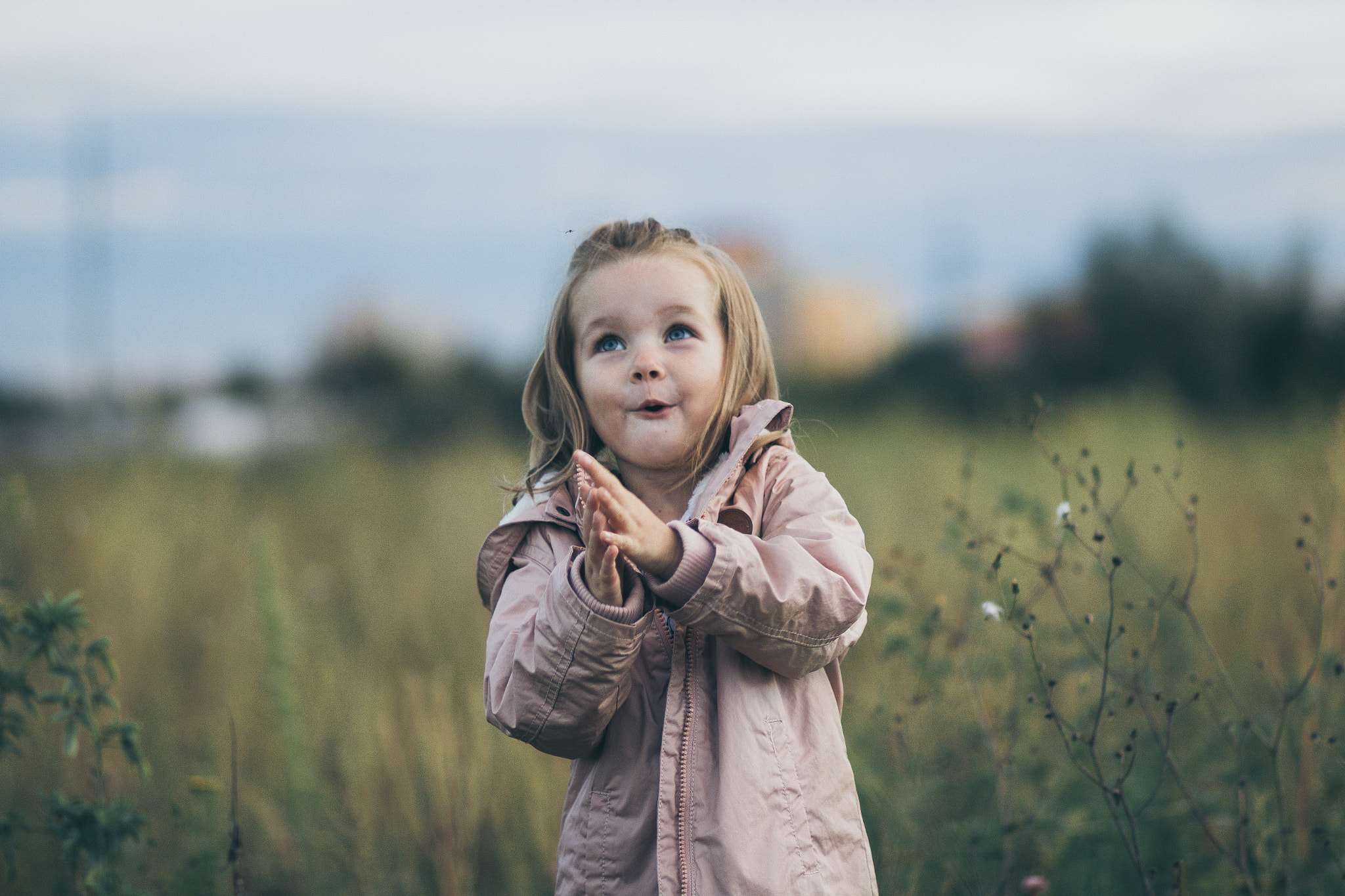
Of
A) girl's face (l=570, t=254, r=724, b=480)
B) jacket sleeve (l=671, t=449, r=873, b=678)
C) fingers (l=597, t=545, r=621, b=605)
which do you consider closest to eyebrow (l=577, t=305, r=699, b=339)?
girl's face (l=570, t=254, r=724, b=480)

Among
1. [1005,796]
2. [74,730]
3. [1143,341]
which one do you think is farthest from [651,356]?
[1143,341]

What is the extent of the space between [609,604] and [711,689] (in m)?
0.28

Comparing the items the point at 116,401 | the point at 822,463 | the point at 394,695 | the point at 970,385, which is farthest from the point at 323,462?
the point at 970,385

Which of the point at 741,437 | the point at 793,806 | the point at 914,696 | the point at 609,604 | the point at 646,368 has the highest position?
the point at 646,368

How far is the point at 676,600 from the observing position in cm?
145

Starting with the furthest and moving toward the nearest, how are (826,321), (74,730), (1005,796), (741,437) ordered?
(826,321) < (1005,796) < (74,730) < (741,437)

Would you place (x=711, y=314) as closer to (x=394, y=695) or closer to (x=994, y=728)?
(x=994, y=728)

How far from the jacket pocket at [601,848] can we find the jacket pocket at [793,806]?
11.1 inches

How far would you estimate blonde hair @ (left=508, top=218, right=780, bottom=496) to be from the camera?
1.76 metres

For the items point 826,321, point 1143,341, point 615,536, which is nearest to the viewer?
point 615,536

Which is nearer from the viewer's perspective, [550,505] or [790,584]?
[790,584]

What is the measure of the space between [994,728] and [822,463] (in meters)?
4.31

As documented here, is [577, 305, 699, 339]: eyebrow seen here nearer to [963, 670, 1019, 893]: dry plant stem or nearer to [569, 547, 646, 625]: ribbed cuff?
[569, 547, 646, 625]: ribbed cuff

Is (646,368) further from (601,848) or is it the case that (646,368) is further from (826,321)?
(826,321)
